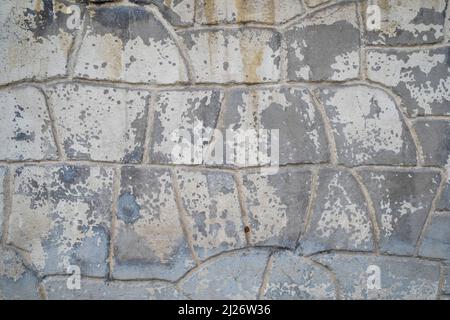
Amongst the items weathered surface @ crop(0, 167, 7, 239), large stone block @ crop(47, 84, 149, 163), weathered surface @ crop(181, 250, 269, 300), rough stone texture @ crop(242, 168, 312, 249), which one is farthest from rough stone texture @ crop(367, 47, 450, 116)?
weathered surface @ crop(0, 167, 7, 239)

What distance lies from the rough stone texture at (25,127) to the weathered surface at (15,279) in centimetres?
48

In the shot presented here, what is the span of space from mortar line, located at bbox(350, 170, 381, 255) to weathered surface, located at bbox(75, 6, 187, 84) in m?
0.97

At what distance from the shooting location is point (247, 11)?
2084 mm

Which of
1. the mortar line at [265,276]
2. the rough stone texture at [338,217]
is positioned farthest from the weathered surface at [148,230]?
the rough stone texture at [338,217]

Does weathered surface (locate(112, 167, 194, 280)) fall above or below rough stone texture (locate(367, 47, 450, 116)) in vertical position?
below

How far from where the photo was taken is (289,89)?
2.10 m

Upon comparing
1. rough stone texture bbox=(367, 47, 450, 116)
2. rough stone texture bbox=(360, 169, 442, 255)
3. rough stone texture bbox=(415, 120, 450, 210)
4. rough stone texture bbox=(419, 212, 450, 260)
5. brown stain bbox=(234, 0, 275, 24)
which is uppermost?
brown stain bbox=(234, 0, 275, 24)

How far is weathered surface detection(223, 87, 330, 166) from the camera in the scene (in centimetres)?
210

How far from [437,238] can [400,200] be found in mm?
261

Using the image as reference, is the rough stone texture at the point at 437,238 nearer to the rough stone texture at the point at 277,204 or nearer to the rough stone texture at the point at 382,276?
the rough stone texture at the point at 382,276

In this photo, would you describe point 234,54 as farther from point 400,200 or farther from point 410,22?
point 400,200

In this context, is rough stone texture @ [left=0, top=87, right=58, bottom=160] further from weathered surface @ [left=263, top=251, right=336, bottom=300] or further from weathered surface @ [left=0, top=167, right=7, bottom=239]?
weathered surface @ [left=263, top=251, right=336, bottom=300]

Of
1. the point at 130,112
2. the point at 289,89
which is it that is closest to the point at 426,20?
the point at 289,89

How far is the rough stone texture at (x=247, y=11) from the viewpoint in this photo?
6.82ft
